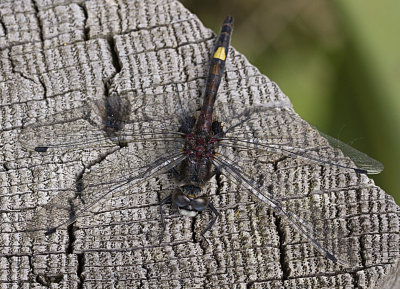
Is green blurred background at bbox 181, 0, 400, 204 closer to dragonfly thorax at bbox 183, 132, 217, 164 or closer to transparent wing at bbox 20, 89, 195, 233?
dragonfly thorax at bbox 183, 132, 217, 164

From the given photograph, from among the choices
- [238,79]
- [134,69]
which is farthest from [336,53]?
[134,69]

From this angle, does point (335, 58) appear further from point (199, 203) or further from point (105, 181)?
point (105, 181)

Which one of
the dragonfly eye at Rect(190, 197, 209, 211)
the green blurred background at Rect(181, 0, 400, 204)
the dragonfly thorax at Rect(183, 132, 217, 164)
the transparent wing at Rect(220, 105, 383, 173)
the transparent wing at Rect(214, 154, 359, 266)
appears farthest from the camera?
the green blurred background at Rect(181, 0, 400, 204)

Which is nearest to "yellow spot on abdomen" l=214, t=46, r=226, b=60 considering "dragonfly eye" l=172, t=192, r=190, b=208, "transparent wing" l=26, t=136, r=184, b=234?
"transparent wing" l=26, t=136, r=184, b=234

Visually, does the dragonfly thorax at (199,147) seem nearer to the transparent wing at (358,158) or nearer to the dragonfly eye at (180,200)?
the dragonfly eye at (180,200)

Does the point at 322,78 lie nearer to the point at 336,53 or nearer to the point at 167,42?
the point at 336,53

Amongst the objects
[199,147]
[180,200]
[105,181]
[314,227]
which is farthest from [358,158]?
[105,181]
